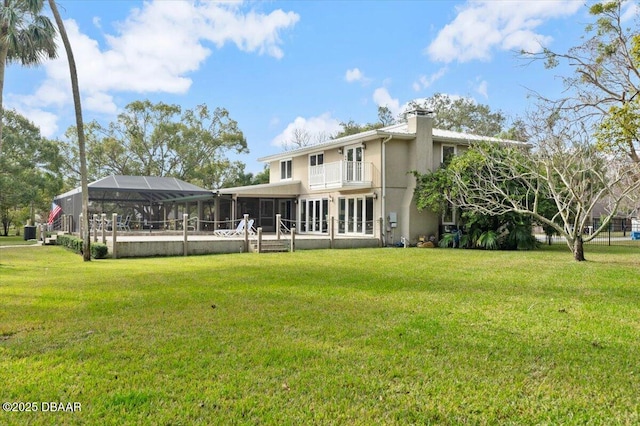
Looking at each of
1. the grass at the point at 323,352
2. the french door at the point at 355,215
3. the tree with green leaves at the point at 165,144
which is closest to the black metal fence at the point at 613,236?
the french door at the point at 355,215

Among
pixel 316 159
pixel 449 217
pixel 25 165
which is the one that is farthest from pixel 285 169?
pixel 25 165

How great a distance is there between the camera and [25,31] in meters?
14.5

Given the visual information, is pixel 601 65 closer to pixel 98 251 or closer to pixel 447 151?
pixel 447 151

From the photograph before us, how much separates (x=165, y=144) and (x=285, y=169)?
17590mm

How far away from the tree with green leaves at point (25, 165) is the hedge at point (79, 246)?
11.3 metres

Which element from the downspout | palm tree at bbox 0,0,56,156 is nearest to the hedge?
palm tree at bbox 0,0,56,156

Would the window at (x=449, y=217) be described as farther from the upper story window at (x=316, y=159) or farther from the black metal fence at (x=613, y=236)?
the upper story window at (x=316, y=159)

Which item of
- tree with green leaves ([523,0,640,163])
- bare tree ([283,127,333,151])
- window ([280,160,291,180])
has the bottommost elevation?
window ([280,160,291,180])

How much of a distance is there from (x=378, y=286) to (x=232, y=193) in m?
17.3

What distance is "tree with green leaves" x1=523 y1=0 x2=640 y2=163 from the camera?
14828 mm

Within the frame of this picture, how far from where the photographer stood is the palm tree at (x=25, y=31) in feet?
46.3

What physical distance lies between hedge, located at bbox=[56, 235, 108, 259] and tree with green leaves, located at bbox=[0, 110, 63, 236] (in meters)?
11.3

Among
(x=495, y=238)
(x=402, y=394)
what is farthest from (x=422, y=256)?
(x=402, y=394)

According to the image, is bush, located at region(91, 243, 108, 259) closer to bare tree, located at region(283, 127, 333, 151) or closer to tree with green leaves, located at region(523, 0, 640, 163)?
tree with green leaves, located at region(523, 0, 640, 163)
